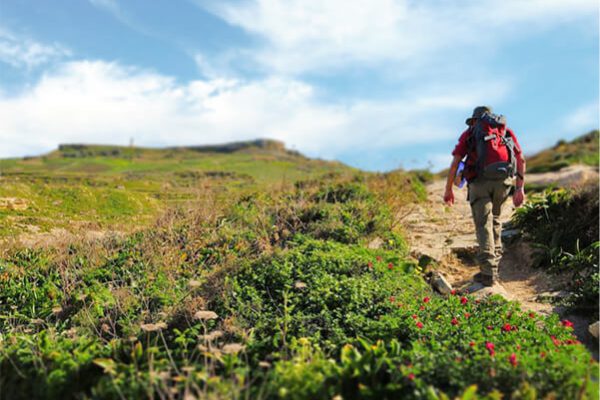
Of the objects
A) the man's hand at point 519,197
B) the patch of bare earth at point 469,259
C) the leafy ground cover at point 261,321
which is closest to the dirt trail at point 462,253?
the patch of bare earth at point 469,259

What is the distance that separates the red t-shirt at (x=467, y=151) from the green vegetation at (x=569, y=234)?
5.75ft

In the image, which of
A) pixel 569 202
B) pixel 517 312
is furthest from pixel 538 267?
pixel 517 312

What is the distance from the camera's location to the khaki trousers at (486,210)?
7094mm

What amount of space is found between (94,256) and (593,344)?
6610mm

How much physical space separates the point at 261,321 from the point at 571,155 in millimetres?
23722

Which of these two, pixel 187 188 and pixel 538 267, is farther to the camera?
pixel 187 188

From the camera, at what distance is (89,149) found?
175 ft

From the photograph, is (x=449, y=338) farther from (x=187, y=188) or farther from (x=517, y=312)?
(x=187, y=188)

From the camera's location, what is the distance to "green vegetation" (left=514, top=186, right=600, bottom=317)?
6724 millimetres

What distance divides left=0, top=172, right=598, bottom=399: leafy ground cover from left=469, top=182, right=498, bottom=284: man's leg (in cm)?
94

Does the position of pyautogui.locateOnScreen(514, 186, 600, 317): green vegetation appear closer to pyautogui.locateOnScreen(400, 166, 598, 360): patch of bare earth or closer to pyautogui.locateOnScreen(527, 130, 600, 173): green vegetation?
pyautogui.locateOnScreen(400, 166, 598, 360): patch of bare earth

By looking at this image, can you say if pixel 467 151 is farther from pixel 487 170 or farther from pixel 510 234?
pixel 510 234

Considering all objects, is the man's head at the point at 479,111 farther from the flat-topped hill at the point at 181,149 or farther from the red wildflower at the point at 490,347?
the flat-topped hill at the point at 181,149

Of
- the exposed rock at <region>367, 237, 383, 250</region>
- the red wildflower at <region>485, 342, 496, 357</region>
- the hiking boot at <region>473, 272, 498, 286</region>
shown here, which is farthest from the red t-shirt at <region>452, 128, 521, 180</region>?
the red wildflower at <region>485, 342, 496, 357</region>
